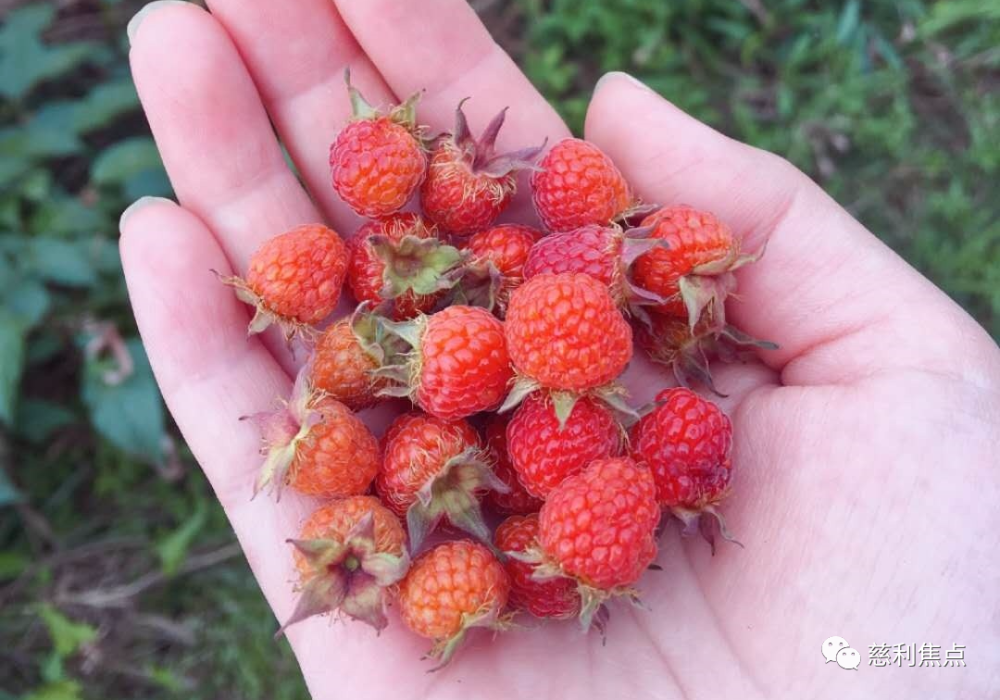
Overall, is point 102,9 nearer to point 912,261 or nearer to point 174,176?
point 174,176

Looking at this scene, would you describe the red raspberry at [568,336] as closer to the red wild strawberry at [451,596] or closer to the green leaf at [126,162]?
the red wild strawberry at [451,596]

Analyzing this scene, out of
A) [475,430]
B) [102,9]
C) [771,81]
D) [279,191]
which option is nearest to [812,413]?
[475,430]

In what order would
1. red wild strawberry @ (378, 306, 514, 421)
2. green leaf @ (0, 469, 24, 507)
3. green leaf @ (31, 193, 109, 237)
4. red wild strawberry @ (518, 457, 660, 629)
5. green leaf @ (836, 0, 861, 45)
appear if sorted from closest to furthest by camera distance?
1. red wild strawberry @ (518, 457, 660, 629)
2. red wild strawberry @ (378, 306, 514, 421)
3. green leaf @ (0, 469, 24, 507)
4. green leaf @ (31, 193, 109, 237)
5. green leaf @ (836, 0, 861, 45)

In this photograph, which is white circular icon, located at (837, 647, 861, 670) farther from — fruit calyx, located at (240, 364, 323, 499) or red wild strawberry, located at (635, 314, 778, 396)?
fruit calyx, located at (240, 364, 323, 499)

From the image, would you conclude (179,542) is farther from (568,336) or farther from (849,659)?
(849,659)

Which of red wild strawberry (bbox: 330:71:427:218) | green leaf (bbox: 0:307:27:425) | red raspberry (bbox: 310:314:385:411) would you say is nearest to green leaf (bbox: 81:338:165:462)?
green leaf (bbox: 0:307:27:425)
